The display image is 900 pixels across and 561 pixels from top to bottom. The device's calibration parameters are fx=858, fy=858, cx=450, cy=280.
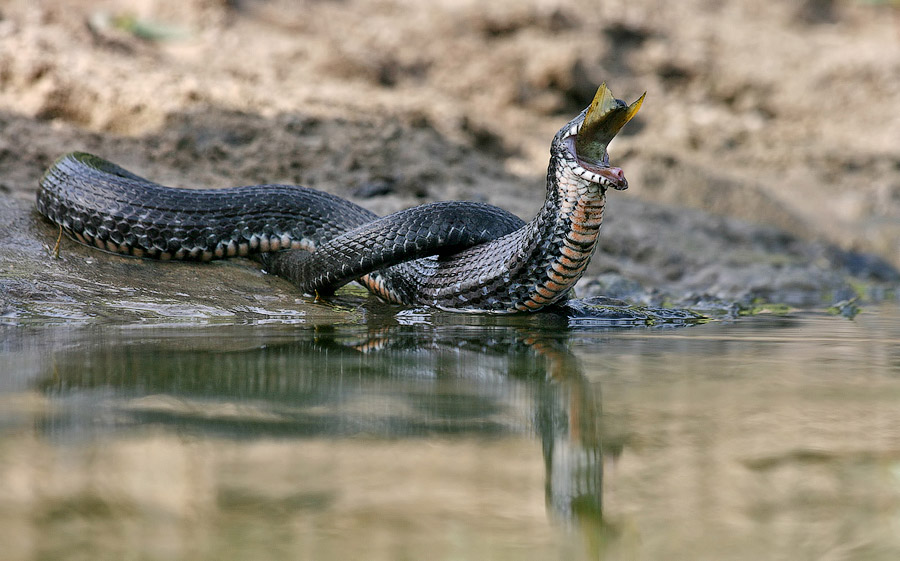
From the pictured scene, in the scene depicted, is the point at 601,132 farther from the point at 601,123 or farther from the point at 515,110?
the point at 515,110

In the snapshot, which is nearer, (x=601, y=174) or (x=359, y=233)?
(x=601, y=174)

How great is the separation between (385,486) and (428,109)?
9.16 metres

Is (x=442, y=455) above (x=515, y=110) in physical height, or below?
below

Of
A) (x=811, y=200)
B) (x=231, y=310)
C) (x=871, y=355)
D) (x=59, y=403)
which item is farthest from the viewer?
(x=811, y=200)

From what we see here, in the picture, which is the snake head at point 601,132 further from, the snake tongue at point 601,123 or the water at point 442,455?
the water at point 442,455

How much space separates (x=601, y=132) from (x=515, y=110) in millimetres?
7547

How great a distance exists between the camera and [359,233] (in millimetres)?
5324

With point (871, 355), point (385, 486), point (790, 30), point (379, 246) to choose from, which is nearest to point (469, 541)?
point (385, 486)

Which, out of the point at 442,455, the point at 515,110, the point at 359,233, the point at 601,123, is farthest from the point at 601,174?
the point at 515,110

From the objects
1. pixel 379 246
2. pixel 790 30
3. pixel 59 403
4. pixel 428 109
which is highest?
pixel 790 30

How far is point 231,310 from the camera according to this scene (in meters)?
5.20

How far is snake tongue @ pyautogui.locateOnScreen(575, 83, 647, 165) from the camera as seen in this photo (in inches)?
176

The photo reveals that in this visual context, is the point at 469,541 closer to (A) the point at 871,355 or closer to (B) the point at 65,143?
(A) the point at 871,355

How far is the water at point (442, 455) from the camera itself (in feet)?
5.30
